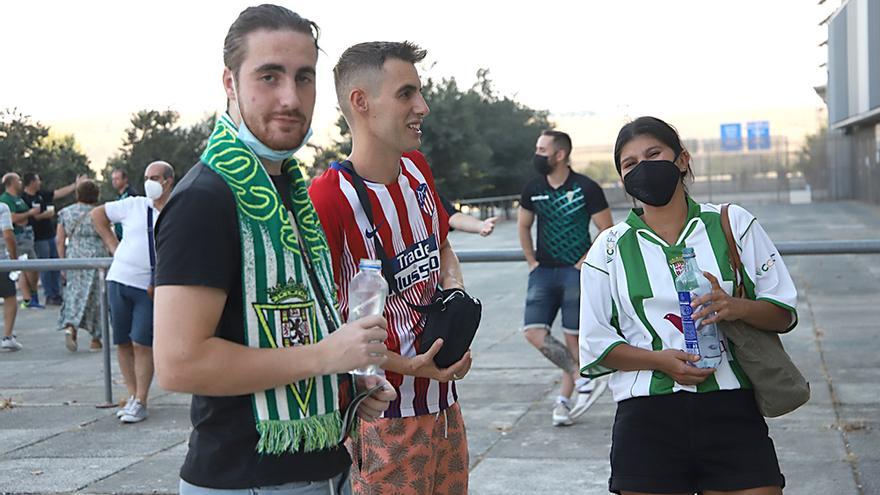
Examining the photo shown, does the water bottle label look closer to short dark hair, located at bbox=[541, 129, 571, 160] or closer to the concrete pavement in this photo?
the concrete pavement

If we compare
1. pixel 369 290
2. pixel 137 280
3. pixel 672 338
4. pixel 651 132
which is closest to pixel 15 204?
pixel 137 280

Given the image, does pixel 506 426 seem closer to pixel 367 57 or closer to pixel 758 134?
pixel 367 57

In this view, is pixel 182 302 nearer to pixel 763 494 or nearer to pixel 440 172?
pixel 763 494

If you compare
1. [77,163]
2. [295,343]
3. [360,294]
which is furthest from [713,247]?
[77,163]

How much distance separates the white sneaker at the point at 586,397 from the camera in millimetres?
7957

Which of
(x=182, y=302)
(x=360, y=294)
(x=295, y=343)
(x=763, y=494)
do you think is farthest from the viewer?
(x=763, y=494)

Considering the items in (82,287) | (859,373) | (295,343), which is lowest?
(859,373)

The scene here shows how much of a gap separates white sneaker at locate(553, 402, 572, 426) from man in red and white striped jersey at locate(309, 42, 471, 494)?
4.13 metres

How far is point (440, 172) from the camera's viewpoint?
168 ft

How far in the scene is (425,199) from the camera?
3.94 metres

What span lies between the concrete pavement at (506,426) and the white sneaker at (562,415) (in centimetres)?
6

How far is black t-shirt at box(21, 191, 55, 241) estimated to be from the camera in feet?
58.5

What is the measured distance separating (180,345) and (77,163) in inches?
1149

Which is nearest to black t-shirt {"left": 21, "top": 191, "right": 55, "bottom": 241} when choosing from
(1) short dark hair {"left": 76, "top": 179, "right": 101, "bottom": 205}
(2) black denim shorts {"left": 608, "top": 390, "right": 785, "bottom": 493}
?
(1) short dark hair {"left": 76, "top": 179, "right": 101, "bottom": 205}
